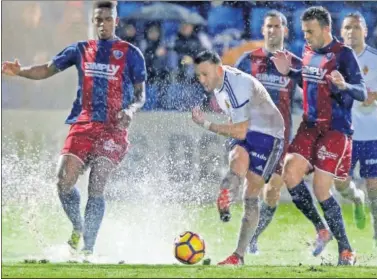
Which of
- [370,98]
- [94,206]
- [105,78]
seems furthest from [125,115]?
[370,98]

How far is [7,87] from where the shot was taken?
1536cm

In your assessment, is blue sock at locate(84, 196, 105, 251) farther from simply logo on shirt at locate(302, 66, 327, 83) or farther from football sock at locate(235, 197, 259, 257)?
simply logo on shirt at locate(302, 66, 327, 83)

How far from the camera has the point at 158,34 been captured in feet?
49.4

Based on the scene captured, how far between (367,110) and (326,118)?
2030 millimetres

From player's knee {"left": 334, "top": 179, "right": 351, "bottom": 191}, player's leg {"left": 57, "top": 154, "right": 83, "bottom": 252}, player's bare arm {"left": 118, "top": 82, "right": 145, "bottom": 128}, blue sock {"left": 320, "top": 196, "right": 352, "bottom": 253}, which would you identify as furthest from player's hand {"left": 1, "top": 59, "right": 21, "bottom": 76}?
player's knee {"left": 334, "top": 179, "right": 351, "bottom": 191}

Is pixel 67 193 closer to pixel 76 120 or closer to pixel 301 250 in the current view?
pixel 76 120

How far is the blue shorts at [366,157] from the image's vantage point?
1244 centimetres

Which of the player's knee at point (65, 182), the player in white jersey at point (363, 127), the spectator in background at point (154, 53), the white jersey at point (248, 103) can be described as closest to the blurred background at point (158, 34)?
the spectator in background at point (154, 53)

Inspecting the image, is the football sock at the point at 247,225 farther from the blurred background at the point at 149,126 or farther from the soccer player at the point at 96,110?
the blurred background at the point at 149,126

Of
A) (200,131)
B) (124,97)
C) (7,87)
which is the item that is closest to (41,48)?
(7,87)

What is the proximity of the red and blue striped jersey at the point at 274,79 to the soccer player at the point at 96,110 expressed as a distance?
1.07 metres

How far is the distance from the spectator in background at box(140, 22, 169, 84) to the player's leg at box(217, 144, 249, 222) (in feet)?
13.6

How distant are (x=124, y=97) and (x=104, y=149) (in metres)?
0.58

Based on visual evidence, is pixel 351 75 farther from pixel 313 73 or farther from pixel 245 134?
pixel 245 134
